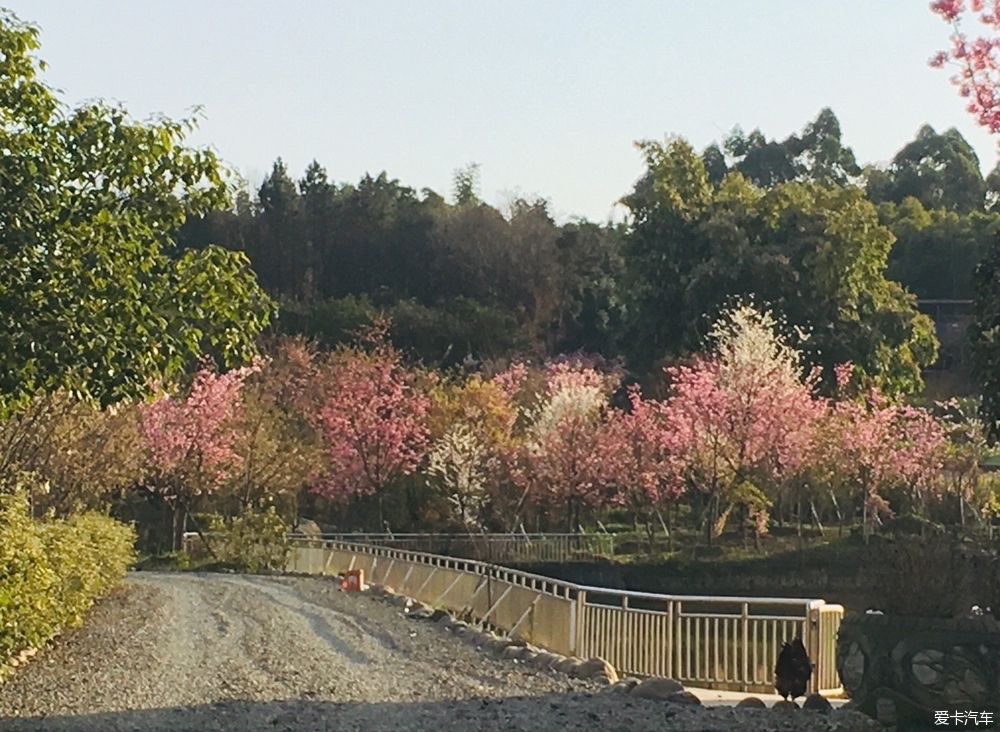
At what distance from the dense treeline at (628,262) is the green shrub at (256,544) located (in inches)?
914

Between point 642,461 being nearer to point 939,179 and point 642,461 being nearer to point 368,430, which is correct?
point 368,430

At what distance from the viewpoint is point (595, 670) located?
14391mm

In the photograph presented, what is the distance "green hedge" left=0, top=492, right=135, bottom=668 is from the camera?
12.8 meters

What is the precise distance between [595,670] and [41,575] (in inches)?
219

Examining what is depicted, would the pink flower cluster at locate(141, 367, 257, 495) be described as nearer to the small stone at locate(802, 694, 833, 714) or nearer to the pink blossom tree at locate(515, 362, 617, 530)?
the pink blossom tree at locate(515, 362, 617, 530)

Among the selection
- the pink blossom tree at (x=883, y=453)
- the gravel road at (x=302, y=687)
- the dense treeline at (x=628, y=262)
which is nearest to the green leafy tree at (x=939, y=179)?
the dense treeline at (x=628, y=262)

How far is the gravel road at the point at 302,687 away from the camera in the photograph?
10734 millimetres

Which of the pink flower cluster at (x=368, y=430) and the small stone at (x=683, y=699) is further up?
the pink flower cluster at (x=368, y=430)

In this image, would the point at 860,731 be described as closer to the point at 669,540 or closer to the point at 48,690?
the point at 48,690

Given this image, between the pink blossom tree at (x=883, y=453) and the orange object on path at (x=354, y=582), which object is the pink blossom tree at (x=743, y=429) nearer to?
the pink blossom tree at (x=883, y=453)

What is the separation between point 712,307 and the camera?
2329 inches

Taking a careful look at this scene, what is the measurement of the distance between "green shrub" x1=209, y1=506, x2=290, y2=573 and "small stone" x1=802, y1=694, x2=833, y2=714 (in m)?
29.8

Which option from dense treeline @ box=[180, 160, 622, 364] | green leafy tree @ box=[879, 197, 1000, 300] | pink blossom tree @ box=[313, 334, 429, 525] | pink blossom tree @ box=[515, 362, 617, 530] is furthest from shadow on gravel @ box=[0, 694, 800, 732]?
green leafy tree @ box=[879, 197, 1000, 300]

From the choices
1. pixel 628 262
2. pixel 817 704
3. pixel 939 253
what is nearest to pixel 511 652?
pixel 817 704
